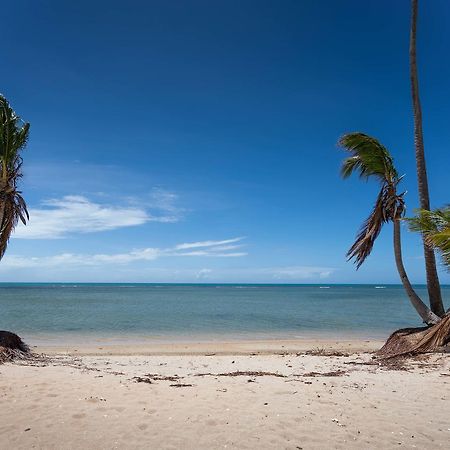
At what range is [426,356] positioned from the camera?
34.7ft

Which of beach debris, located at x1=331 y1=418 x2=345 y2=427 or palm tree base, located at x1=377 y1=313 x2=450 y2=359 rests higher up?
palm tree base, located at x1=377 y1=313 x2=450 y2=359

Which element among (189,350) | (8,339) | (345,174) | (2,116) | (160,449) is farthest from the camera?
(189,350)

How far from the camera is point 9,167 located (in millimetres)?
13086

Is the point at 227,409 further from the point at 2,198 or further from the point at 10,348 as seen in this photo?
the point at 2,198

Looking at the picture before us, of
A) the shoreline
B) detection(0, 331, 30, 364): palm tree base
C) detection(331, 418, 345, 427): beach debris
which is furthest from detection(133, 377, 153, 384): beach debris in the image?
the shoreline

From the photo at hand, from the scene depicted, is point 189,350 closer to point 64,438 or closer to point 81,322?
point 64,438

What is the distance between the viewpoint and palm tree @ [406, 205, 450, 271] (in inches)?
404

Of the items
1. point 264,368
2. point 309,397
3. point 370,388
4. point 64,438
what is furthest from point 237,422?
point 264,368

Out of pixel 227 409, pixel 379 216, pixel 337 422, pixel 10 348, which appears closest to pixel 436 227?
pixel 379 216

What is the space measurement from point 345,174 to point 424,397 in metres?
9.97

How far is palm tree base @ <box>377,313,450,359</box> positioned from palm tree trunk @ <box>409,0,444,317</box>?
1642mm

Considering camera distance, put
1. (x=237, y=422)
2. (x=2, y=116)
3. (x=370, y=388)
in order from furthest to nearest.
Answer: (x=2, y=116) < (x=370, y=388) < (x=237, y=422)

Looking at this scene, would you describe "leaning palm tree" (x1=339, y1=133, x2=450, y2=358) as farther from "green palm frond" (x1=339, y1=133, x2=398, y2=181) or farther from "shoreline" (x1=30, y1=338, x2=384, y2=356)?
"shoreline" (x1=30, y1=338, x2=384, y2=356)

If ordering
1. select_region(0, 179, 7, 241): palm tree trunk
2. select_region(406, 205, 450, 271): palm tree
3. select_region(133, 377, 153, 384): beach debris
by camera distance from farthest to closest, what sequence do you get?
select_region(0, 179, 7, 241): palm tree trunk < select_region(406, 205, 450, 271): palm tree < select_region(133, 377, 153, 384): beach debris
